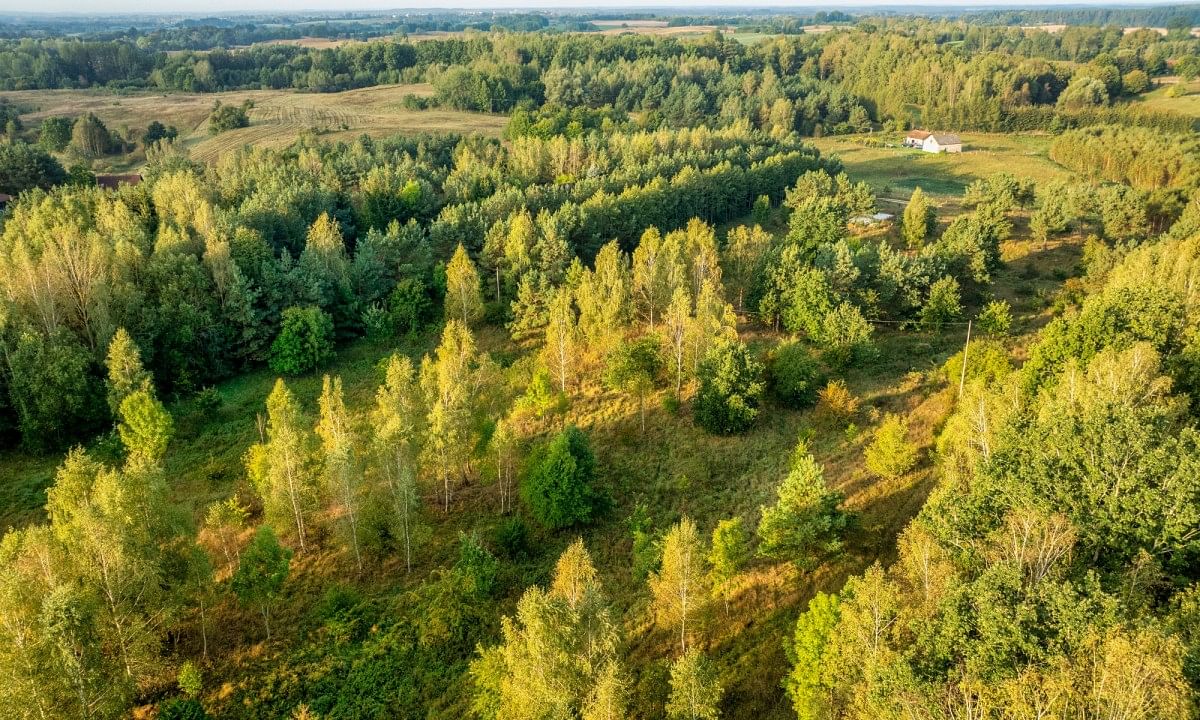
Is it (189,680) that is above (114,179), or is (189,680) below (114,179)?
below

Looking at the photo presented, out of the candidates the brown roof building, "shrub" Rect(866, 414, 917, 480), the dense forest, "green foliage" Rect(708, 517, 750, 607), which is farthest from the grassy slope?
the brown roof building

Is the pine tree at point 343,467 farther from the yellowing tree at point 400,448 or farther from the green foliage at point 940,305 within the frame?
the green foliage at point 940,305

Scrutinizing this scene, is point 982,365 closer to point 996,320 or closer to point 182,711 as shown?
point 996,320

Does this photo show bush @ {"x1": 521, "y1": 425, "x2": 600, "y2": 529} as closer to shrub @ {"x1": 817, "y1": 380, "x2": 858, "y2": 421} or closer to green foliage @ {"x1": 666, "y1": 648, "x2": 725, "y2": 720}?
green foliage @ {"x1": 666, "y1": 648, "x2": 725, "y2": 720}

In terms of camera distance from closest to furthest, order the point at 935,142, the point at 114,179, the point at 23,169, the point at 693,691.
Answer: the point at 693,691 < the point at 23,169 < the point at 114,179 < the point at 935,142

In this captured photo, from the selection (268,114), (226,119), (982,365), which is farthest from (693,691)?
(268,114)

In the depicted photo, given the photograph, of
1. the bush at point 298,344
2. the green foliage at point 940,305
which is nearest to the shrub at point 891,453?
the green foliage at point 940,305
